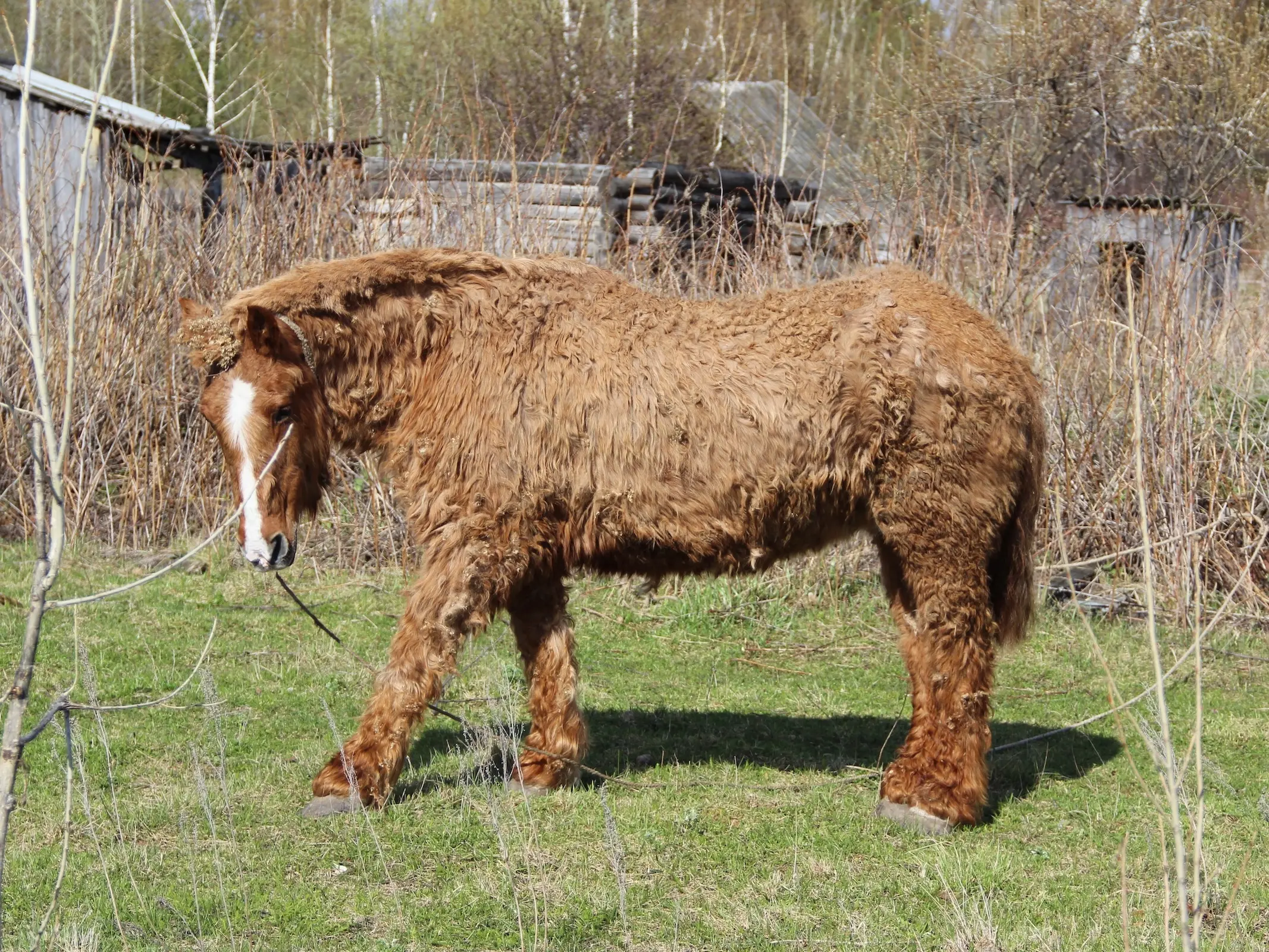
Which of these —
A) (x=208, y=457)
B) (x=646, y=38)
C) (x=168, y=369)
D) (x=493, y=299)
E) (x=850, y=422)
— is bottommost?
(x=208, y=457)

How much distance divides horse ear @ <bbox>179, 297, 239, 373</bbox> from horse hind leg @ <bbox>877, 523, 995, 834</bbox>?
8.05ft

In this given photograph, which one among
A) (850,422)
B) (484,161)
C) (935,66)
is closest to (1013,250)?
(484,161)

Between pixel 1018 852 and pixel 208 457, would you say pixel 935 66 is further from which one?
pixel 1018 852

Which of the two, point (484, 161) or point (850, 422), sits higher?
point (484, 161)

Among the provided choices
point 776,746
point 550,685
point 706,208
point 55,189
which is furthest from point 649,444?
point 55,189

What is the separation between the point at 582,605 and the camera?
27.3 feet

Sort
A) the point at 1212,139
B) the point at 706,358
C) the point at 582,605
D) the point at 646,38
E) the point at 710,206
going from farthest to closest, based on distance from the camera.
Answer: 1. the point at 646,38
2. the point at 1212,139
3. the point at 710,206
4. the point at 582,605
5. the point at 706,358

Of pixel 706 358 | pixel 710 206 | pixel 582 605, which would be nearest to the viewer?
pixel 706 358

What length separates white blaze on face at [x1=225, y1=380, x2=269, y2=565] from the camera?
13.8 ft

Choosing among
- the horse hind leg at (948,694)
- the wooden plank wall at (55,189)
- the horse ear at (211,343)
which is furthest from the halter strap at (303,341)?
the horse hind leg at (948,694)

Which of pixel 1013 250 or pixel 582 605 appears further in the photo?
pixel 1013 250

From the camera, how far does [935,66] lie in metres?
19.2

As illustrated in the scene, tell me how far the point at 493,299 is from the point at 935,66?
16.4 meters

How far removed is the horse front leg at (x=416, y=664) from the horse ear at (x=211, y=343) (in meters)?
0.97
